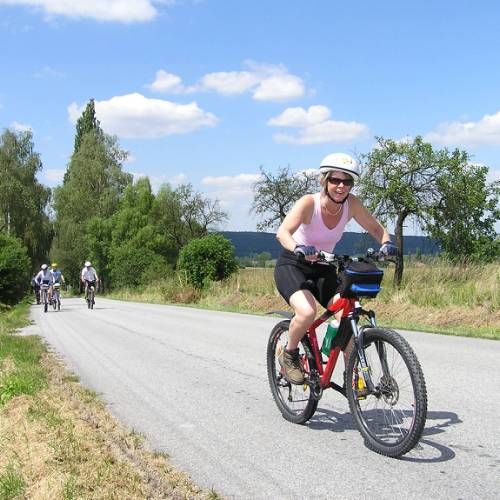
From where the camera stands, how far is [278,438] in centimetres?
466

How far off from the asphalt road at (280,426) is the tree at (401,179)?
79.2 ft

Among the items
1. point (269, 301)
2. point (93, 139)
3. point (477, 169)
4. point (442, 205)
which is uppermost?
point (93, 139)

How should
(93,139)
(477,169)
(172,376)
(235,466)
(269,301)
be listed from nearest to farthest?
(235,466), (172,376), (269,301), (477,169), (93,139)

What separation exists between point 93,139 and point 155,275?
28.7 m

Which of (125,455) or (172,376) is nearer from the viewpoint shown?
(125,455)

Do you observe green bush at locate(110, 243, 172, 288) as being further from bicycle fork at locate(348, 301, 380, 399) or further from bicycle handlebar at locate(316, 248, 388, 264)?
bicycle fork at locate(348, 301, 380, 399)

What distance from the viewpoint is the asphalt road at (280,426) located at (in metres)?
3.59

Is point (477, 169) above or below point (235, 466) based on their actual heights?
above

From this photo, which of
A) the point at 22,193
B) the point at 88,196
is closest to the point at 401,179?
the point at 22,193

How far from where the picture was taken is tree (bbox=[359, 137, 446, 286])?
110ft

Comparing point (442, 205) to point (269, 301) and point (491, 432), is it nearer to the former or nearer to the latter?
point (269, 301)

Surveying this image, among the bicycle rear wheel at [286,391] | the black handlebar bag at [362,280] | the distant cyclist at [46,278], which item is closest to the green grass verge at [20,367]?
the bicycle rear wheel at [286,391]

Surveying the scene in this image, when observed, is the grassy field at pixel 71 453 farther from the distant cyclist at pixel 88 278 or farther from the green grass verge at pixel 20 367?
the distant cyclist at pixel 88 278

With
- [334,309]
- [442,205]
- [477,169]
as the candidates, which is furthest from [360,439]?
[477,169]
